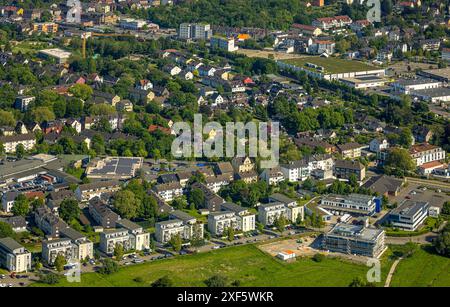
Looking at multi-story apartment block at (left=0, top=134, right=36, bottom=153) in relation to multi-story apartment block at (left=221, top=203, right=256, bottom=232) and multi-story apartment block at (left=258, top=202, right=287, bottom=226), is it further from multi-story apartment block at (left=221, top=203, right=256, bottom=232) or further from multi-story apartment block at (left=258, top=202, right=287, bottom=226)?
multi-story apartment block at (left=258, top=202, right=287, bottom=226)

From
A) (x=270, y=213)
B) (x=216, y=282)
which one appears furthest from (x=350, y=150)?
(x=216, y=282)

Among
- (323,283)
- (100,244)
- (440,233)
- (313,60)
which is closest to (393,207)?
(440,233)

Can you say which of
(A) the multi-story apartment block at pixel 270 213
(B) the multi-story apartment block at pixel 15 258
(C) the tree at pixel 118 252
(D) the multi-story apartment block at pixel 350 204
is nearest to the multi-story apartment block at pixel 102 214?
(C) the tree at pixel 118 252

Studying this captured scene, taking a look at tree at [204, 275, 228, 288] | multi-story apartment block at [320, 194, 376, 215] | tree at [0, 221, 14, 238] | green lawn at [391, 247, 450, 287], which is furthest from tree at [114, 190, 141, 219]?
green lawn at [391, 247, 450, 287]

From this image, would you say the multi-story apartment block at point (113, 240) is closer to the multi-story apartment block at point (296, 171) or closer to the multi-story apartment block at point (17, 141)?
the multi-story apartment block at point (296, 171)

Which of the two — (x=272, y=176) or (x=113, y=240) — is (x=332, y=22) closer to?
(x=272, y=176)

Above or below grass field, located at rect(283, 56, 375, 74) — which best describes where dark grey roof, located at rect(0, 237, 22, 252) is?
below
